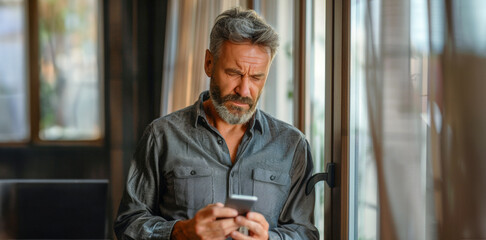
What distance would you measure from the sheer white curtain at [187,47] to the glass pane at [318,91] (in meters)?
0.25

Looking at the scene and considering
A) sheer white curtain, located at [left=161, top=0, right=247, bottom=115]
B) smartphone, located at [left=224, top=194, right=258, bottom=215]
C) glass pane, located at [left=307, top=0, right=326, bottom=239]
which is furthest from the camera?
sheer white curtain, located at [left=161, top=0, right=247, bottom=115]

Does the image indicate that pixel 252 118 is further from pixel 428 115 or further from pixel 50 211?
pixel 50 211

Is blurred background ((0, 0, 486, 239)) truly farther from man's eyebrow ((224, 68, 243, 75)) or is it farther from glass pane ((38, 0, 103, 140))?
man's eyebrow ((224, 68, 243, 75))

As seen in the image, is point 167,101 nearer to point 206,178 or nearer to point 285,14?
point 285,14

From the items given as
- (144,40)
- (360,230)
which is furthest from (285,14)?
(144,40)

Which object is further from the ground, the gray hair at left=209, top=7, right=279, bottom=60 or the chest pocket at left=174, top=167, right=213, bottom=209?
the gray hair at left=209, top=7, right=279, bottom=60

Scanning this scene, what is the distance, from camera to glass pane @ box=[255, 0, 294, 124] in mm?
1743

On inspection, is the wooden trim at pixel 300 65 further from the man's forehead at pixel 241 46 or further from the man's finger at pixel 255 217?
the man's finger at pixel 255 217

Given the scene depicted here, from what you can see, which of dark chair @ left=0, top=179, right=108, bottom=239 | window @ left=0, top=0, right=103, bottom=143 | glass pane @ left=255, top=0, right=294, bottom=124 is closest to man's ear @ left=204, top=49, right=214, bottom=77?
glass pane @ left=255, top=0, right=294, bottom=124

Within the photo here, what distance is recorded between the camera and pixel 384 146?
43.4 inches

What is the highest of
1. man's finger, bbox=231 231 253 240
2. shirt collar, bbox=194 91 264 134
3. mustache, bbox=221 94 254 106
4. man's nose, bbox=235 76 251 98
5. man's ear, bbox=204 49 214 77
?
man's ear, bbox=204 49 214 77

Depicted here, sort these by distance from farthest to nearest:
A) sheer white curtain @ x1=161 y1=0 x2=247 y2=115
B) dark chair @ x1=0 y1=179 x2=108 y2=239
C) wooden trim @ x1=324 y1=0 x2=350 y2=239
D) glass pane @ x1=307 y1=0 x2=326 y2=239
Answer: dark chair @ x1=0 y1=179 x2=108 y2=239, sheer white curtain @ x1=161 y1=0 x2=247 y2=115, glass pane @ x1=307 y1=0 x2=326 y2=239, wooden trim @ x1=324 y1=0 x2=350 y2=239

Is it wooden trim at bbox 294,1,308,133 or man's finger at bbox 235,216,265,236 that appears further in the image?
wooden trim at bbox 294,1,308,133

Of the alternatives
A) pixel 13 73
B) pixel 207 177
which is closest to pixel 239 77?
pixel 207 177
